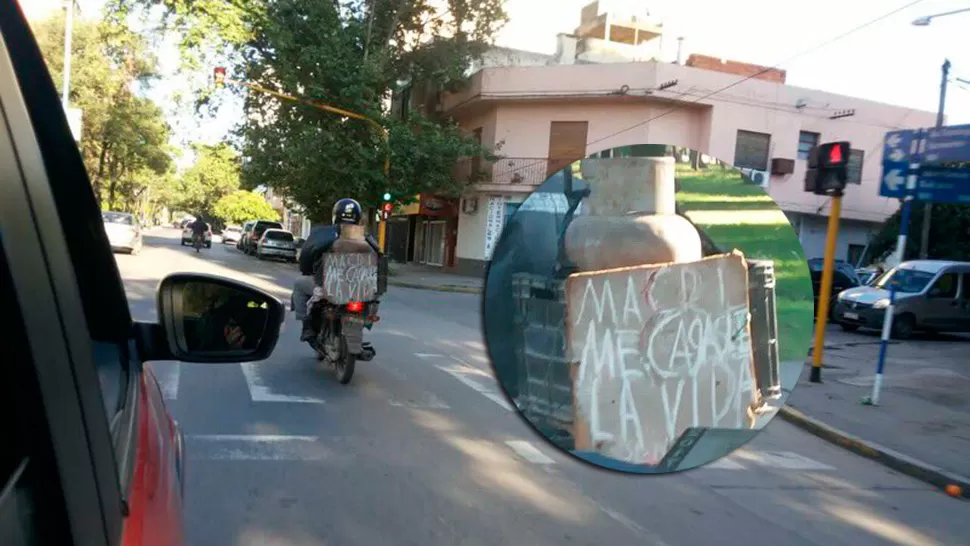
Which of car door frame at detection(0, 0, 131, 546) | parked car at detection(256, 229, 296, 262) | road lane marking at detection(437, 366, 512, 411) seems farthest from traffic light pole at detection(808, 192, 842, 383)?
parked car at detection(256, 229, 296, 262)

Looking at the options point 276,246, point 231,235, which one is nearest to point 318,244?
point 276,246

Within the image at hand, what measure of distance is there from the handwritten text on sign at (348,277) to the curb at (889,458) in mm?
4089

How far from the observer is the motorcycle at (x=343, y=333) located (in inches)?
281

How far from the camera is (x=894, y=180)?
2.89m

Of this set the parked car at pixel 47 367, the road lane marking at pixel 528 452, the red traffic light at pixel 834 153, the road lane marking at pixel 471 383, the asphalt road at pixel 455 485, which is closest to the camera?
the parked car at pixel 47 367

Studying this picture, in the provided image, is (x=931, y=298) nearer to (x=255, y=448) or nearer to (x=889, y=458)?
(x=889, y=458)

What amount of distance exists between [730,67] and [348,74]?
909 inches

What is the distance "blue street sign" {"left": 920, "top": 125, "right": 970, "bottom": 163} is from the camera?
7.75 ft

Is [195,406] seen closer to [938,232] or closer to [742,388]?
[742,388]

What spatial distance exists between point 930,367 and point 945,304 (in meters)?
5.75

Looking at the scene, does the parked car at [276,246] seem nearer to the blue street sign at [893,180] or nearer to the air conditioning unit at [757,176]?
the blue street sign at [893,180]

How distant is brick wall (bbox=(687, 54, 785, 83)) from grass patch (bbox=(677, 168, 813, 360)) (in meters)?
0.83

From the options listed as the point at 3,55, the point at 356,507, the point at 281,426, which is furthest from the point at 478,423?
the point at 3,55

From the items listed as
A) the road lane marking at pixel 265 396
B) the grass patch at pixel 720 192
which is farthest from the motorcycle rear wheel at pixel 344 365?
the grass patch at pixel 720 192
